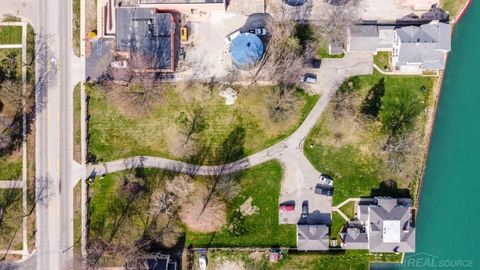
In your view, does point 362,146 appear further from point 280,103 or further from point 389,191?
point 280,103

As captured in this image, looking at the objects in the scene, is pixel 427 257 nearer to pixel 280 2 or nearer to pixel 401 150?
pixel 401 150

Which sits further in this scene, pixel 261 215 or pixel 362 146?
pixel 261 215

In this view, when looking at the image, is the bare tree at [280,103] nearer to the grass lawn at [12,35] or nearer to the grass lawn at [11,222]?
the grass lawn at [12,35]

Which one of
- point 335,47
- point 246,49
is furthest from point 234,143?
point 335,47

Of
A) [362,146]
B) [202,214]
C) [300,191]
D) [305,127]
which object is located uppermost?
[305,127]

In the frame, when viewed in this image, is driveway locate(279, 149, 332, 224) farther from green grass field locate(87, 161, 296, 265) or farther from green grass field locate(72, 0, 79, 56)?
green grass field locate(72, 0, 79, 56)

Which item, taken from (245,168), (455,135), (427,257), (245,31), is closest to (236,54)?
(245,31)

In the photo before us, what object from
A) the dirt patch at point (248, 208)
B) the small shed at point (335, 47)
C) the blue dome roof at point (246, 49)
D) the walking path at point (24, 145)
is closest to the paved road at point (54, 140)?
the walking path at point (24, 145)
